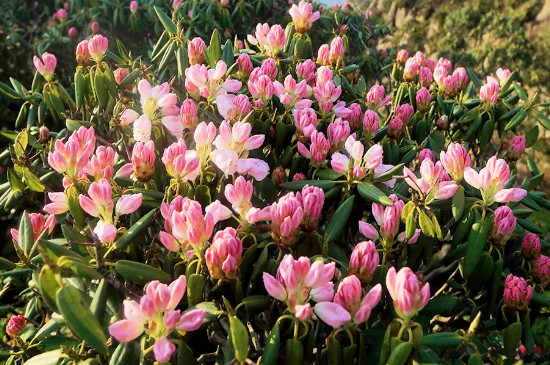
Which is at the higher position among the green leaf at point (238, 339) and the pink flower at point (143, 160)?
the pink flower at point (143, 160)

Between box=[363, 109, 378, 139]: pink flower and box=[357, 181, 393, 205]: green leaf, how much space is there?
1.47 ft

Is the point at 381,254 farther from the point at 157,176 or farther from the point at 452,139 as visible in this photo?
the point at 452,139

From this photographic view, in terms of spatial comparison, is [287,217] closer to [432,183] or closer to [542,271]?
[432,183]

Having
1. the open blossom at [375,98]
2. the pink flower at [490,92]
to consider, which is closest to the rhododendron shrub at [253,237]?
the open blossom at [375,98]

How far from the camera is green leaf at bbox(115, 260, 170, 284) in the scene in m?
0.97

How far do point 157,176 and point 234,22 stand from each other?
296 cm

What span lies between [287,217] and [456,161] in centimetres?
50

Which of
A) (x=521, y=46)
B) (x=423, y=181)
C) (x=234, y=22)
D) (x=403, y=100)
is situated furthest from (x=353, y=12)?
(x=423, y=181)

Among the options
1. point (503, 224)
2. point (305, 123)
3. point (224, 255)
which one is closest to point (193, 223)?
point (224, 255)

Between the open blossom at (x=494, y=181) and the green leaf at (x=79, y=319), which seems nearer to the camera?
the green leaf at (x=79, y=319)

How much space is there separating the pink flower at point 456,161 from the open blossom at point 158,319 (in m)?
0.74

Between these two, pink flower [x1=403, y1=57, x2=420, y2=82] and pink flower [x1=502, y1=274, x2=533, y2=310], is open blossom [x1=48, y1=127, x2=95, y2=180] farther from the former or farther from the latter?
pink flower [x1=403, y1=57, x2=420, y2=82]

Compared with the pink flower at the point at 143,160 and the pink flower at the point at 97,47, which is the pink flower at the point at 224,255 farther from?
the pink flower at the point at 97,47

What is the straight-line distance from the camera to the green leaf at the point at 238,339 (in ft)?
2.71
